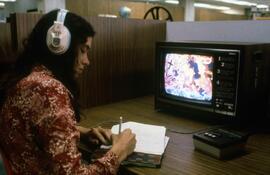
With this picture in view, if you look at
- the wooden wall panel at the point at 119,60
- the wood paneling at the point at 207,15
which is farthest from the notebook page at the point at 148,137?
the wood paneling at the point at 207,15

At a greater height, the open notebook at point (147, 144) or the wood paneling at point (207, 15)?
the wood paneling at point (207, 15)

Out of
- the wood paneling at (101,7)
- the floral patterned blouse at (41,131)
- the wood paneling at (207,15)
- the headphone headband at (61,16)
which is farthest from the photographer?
the wood paneling at (207,15)

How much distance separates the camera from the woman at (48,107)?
2.72 ft

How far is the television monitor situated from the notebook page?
26 centimetres

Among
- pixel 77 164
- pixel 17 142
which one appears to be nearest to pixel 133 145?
pixel 77 164

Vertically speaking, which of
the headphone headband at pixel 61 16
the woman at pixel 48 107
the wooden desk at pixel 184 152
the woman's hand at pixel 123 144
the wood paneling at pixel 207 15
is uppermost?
the wood paneling at pixel 207 15

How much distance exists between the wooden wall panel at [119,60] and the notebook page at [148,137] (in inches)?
16.7

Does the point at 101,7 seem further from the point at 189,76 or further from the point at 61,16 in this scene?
the point at 61,16

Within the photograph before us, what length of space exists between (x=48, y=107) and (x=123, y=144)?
0.30 metres

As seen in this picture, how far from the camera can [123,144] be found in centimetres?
102

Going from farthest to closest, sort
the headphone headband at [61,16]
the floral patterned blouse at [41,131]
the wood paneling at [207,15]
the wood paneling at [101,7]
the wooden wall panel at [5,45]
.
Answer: the wood paneling at [207,15], the wood paneling at [101,7], the wooden wall panel at [5,45], the headphone headband at [61,16], the floral patterned blouse at [41,131]

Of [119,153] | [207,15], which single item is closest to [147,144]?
[119,153]

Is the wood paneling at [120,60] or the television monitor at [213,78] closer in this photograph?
the television monitor at [213,78]

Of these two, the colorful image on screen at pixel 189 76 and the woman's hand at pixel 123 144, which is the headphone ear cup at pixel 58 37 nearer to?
the woman's hand at pixel 123 144
